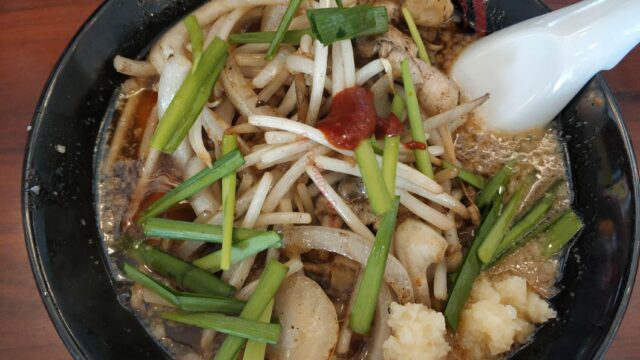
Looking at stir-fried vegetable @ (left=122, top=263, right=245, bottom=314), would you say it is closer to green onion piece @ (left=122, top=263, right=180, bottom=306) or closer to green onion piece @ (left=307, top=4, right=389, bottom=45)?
green onion piece @ (left=122, top=263, right=180, bottom=306)

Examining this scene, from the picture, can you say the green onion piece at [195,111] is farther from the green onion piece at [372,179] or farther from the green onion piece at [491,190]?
the green onion piece at [491,190]

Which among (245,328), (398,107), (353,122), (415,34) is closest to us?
(245,328)

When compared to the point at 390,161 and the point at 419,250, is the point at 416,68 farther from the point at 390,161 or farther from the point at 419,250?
the point at 419,250

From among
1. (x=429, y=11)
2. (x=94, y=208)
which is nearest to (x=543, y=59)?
(x=429, y=11)

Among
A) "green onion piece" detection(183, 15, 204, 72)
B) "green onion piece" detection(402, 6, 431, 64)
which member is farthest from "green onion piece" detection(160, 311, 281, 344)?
"green onion piece" detection(402, 6, 431, 64)

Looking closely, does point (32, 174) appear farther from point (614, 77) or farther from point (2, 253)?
point (614, 77)

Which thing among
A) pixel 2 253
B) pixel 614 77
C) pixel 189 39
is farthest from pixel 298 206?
pixel 614 77

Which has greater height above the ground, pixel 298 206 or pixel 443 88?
pixel 443 88
